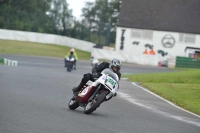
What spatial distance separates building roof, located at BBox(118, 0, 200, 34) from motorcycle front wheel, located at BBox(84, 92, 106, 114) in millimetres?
60282

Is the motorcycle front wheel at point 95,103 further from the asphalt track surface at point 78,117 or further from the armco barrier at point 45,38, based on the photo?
the armco barrier at point 45,38

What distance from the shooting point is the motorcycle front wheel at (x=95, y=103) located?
47.2ft

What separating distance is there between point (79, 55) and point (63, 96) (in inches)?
1891

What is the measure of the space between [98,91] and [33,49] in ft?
164

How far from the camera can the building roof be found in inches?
2916

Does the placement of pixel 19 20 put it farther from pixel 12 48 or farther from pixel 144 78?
pixel 144 78

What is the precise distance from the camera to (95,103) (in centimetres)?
1448

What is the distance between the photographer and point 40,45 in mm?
67750

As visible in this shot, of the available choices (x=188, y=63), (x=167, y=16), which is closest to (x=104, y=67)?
(x=188, y=63)

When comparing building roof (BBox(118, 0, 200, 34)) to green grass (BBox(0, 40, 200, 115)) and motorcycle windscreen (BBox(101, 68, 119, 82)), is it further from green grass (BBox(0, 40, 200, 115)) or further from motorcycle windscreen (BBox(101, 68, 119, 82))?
motorcycle windscreen (BBox(101, 68, 119, 82))

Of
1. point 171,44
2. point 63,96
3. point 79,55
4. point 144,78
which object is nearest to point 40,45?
point 79,55

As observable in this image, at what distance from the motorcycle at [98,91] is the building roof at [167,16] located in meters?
59.9

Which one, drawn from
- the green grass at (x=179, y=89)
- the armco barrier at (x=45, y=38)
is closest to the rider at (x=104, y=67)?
the green grass at (x=179, y=89)

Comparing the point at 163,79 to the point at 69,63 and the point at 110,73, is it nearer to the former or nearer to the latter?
the point at 69,63
